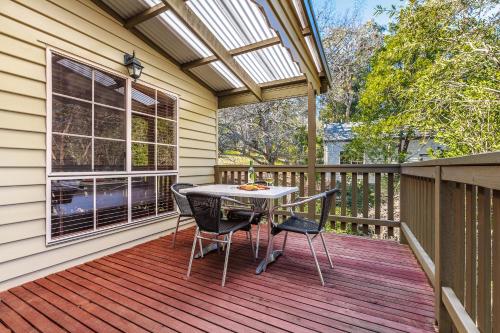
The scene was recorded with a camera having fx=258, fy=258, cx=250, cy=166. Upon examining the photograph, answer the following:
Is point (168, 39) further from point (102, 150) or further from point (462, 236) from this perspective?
point (462, 236)

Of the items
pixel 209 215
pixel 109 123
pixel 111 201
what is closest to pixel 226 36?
pixel 109 123

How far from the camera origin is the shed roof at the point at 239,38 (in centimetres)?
299

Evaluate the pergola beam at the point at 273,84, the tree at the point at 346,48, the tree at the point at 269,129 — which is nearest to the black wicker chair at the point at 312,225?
the pergola beam at the point at 273,84

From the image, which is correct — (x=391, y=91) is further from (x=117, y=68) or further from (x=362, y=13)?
(x=117, y=68)

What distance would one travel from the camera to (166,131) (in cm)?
410

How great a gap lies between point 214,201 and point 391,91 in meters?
7.36

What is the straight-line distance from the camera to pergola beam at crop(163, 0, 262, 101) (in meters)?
2.94

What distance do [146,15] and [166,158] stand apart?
77.4 inches

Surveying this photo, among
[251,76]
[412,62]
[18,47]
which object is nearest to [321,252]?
[251,76]

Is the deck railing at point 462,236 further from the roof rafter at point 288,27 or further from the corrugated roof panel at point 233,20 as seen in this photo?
the corrugated roof panel at point 233,20

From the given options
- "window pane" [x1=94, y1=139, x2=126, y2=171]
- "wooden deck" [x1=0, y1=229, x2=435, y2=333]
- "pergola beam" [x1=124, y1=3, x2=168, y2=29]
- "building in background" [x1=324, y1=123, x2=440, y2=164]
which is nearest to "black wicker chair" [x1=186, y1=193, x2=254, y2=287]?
"wooden deck" [x1=0, y1=229, x2=435, y2=333]

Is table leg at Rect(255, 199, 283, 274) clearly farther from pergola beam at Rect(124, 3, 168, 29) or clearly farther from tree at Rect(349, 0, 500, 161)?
tree at Rect(349, 0, 500, 161)

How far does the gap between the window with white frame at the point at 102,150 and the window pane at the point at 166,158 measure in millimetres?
16

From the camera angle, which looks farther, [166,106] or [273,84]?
[273,84]
